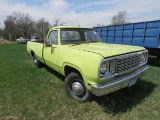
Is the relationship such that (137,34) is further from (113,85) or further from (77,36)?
(113,85)

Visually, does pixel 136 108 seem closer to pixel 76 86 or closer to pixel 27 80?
pixel 76 86

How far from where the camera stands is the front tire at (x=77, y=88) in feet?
12.6

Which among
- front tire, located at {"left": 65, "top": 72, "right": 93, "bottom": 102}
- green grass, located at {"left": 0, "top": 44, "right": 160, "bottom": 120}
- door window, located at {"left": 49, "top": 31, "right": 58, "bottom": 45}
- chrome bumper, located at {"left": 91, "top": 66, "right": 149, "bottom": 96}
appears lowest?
green grass, located at {"left": 0, "top": 44, "right": 160, "bottom": 120}

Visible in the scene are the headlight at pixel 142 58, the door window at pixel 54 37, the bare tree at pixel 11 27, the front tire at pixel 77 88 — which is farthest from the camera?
the bare tree at pixel 11 27

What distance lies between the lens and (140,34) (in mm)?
8203

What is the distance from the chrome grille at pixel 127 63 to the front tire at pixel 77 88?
0.94 meters

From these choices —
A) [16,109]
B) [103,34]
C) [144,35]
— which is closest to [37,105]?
[16,109]

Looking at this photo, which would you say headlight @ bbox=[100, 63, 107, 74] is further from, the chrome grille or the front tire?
the front tire

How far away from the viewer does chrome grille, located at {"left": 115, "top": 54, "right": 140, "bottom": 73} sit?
134 inches

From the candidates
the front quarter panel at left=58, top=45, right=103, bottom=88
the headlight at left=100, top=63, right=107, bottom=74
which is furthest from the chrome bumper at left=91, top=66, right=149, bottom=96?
the headlight at left=100, top=63, right=107, bottom=74

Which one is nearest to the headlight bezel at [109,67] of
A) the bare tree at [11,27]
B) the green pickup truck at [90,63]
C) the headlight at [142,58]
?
the green pickup truck at [90,63]

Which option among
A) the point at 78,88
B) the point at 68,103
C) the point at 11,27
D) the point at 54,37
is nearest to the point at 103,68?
the point at 78,88

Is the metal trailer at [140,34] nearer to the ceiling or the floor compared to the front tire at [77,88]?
nearer to the ceiling

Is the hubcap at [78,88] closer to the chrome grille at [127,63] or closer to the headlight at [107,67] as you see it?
the headlight at [107,67]
